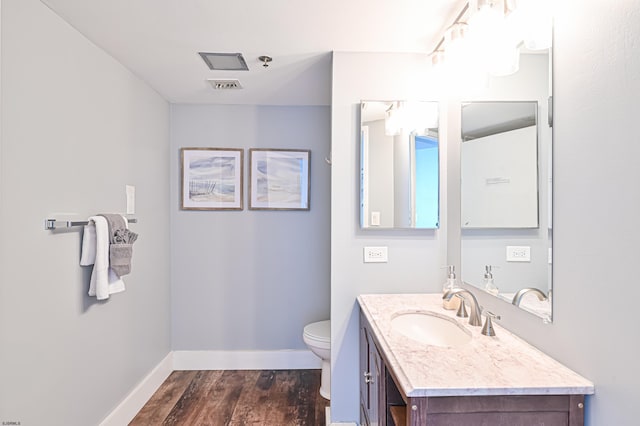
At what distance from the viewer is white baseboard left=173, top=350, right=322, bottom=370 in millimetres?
3025

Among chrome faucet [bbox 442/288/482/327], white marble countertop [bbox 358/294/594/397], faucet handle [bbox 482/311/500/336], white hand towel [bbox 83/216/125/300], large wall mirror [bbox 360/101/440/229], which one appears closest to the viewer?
white marble countertop [bbox 358/294/594/397]

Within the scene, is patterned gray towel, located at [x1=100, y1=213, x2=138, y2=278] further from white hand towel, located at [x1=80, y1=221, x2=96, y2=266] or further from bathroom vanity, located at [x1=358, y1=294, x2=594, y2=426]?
bathroom vanity, located at [x1=358, y1=294, x2=594, y2=426]

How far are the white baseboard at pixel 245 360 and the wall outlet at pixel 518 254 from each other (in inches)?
84.0

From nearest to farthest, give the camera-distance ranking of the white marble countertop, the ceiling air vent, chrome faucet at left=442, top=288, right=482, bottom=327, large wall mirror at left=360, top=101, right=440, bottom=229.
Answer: the white marble countertop, chrome faucet at left=442, top=288, right=482, bottom=327, large wall mirror at left=360, top=101, right=440, bottom=229, the ceiling air vent

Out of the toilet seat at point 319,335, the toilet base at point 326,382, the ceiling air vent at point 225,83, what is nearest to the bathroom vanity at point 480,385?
Answer: the toilet seat at point 319,335

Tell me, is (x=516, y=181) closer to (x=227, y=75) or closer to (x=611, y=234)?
(x=611, y=234)

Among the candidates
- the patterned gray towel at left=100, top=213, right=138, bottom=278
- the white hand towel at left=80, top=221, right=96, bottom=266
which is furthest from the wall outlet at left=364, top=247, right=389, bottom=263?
the white hand towel at left=80, top=221, right=96, bottom=266

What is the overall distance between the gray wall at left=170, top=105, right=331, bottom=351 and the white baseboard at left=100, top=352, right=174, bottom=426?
214 millimetres

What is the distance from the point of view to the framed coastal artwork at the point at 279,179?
305cm

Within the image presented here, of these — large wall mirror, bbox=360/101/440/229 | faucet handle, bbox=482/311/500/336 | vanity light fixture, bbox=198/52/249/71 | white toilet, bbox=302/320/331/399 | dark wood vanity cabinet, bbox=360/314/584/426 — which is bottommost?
white toilet, bbox=302/320/331/399

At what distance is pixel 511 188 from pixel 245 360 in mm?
2598

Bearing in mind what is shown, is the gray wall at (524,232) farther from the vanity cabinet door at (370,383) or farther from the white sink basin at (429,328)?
the vanity cabinet door at (370,383)

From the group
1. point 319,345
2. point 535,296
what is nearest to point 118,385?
point 319,345

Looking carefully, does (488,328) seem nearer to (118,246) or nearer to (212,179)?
(118,246)
